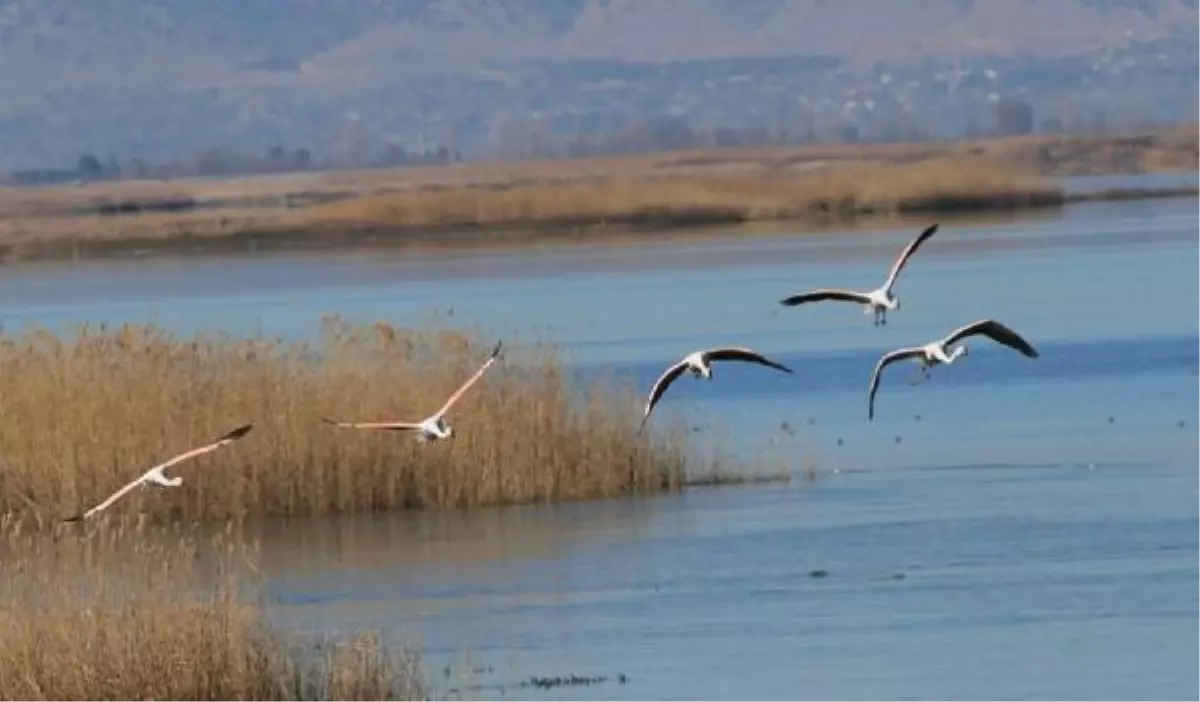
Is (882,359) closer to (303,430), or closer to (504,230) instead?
(303,430)

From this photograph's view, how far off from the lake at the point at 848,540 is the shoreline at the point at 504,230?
87.5ft

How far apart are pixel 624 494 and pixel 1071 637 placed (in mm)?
6716

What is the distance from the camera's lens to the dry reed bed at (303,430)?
22.6m

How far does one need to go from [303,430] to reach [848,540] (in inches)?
158

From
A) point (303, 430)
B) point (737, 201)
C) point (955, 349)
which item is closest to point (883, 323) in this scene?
point (955, 349)

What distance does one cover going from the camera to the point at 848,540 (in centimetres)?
2094

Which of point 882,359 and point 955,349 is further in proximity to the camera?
point 955,349

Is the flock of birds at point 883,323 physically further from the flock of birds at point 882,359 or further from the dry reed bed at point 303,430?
the dry reed bed at point 303,430

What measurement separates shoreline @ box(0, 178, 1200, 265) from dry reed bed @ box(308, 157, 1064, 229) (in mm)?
67

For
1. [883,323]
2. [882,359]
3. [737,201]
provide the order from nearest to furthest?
1. [883,323]
2. [882,359]
3. [737,201]

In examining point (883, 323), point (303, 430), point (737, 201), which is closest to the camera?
point (883, 323)

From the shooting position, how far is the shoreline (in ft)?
225

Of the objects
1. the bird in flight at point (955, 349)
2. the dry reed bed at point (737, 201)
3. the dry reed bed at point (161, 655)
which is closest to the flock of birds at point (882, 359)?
the bird in flight at point (955, 349)

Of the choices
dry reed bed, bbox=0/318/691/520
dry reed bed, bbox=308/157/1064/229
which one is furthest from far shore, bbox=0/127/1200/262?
dry reed bed, bbox=0/318/691/520
